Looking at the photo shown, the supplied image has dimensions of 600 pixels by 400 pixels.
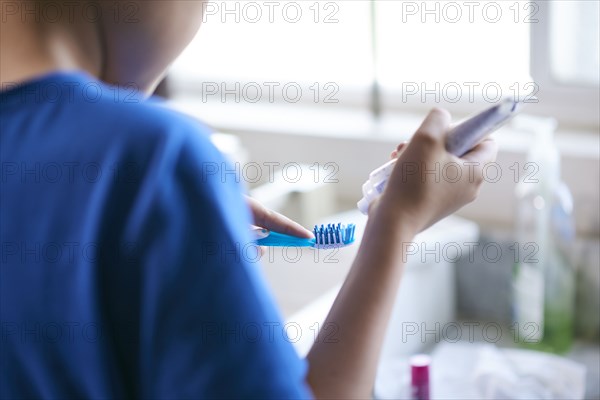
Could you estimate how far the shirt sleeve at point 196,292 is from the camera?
42cm

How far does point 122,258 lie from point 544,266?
2.89 feet

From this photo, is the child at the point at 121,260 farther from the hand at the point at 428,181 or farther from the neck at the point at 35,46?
the hand at the point at 428,181

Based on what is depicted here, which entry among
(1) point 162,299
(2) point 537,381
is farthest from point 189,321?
(2) point 537,381

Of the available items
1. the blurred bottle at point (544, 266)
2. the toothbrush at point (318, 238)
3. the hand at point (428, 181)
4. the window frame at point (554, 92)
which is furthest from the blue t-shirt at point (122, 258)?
the window frame at point (554, 92)

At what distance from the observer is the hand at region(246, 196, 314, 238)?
683 mm

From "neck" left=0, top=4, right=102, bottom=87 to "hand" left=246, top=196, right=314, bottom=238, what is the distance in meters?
0.23

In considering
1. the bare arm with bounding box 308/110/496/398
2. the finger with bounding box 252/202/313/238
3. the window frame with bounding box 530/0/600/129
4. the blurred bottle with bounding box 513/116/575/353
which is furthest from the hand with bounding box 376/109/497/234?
the window frame with bounding box 530/0/600/129

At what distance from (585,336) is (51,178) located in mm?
968

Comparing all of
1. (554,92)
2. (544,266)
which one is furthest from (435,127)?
(554,92)

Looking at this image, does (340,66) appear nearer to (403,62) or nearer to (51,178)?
(403,62)

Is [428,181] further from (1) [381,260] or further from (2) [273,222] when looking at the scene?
(2) [273,222]

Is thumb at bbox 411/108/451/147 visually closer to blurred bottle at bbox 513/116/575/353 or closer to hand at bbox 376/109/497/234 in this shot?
hand at bbox 376/109/497/234

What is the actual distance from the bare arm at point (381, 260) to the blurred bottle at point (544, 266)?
0.63m

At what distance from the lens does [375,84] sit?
1482 millimetres
